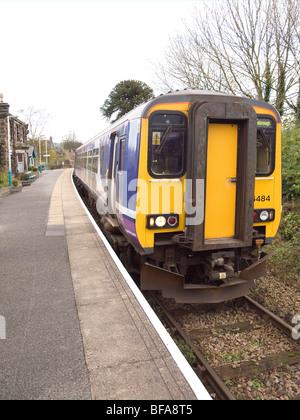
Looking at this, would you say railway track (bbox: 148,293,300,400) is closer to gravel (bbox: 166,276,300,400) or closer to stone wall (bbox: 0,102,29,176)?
gravel (bbox: 166,276,300,400)

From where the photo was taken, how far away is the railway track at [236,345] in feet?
13.3

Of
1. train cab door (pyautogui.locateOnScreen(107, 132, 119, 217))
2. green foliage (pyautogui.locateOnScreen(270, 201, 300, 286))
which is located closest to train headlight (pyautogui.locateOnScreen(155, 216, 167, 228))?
train cab door (pyautogui.locateOnScreen(107, 132, 119, 217))

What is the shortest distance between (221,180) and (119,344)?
9.08ft

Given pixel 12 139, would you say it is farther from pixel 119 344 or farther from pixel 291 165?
pixel 119 344

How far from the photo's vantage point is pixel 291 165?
9.96 meters

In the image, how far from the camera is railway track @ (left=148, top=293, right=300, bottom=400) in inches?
160

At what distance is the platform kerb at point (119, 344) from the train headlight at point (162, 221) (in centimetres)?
106

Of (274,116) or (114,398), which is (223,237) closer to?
(274,116)

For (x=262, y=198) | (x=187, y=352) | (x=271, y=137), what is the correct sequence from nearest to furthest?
(x=187, y=352) → (x=271, y=137) → (x=262, y=198)

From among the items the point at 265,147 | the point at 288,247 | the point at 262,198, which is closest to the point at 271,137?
the point at 265,147

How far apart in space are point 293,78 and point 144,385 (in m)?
13.7

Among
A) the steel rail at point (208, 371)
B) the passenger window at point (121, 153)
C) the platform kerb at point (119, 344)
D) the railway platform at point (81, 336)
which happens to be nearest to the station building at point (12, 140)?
the passenger window at point (121, 153)

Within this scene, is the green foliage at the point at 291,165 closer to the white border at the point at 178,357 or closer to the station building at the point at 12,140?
the white border at the point at 178,357
